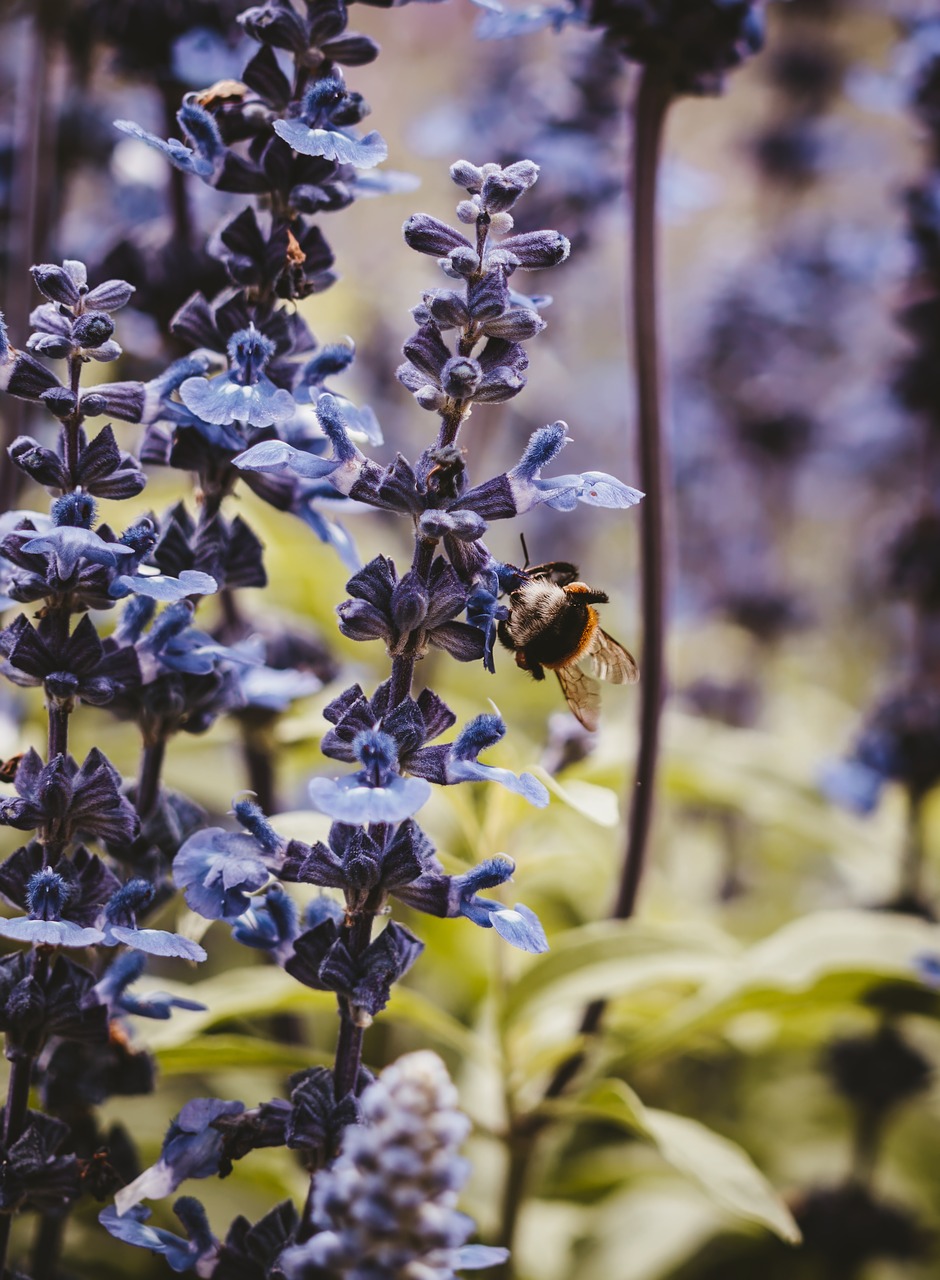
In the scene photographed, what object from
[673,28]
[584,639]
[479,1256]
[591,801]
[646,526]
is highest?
[673,28]

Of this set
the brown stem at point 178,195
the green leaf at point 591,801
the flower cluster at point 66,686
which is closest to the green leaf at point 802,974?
the green leaf at point 591,801

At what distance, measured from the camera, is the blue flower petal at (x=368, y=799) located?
76 centimetres

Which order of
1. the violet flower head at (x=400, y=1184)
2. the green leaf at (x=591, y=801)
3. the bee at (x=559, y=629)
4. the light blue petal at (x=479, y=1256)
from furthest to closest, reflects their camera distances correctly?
1. the bee at (x=559, y=629)
2. the green leaf at (x=591, y=801)
3. the light blue petal at (x=479, y=1256)
4. the violet flower head at (x=400, y=1184)

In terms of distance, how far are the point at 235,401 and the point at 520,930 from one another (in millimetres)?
410

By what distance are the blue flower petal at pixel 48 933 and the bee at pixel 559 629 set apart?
49 centimetres

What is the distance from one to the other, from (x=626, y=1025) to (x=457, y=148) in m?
1.58

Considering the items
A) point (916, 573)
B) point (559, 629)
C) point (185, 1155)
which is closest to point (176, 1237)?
point (185, 1155)

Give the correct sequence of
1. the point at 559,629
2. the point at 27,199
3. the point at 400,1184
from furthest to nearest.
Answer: the point at 27,199
the point at 559,629
the point at 400,1184

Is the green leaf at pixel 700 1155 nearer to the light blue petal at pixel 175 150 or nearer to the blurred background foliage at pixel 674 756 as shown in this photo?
the blurred background foliage at pixel 674 756

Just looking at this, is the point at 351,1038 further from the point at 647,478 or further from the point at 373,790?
the point at 647,478

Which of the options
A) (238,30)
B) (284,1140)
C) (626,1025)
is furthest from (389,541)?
(284,1140)

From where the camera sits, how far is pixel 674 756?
1.92 metres

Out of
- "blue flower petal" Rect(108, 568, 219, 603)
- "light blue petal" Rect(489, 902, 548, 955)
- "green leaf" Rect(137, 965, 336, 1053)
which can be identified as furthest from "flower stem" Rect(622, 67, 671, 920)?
"blue flower petal" Rect(108, 568, 219, 603)

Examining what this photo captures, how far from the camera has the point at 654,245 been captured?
1563 millimetres
